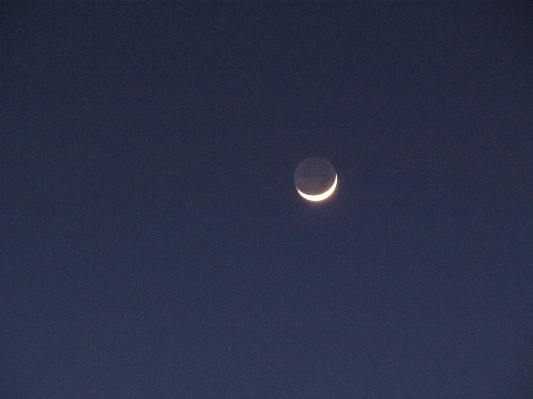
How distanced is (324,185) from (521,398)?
7864mm

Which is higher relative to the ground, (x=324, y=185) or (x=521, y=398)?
(x=324, y=185)

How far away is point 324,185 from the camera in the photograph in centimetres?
1456

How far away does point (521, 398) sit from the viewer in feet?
47.2
